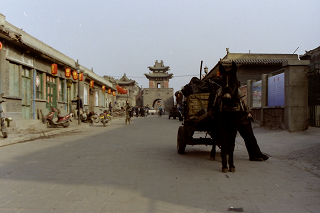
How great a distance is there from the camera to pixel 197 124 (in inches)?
224

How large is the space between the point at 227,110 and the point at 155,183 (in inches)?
68.4

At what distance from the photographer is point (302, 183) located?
4098 millimetres

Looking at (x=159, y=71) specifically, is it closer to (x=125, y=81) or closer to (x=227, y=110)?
(x=125, y=81)

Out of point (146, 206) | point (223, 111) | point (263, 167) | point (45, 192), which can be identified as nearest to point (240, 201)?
point (146, 206)

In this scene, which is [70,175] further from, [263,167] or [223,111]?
[263,167]

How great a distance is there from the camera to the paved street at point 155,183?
3182 millimetres

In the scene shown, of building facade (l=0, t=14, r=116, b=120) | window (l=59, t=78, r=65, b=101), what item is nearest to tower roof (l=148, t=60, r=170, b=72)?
building facade (l=0, t=14, r=116, b=120)

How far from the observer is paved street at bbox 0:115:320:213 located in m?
3.18

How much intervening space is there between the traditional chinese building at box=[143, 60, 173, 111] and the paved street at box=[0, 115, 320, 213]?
58.8m

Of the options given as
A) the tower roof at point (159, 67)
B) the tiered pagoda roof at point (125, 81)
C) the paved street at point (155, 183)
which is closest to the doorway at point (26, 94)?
the paved street at point (155, 183)

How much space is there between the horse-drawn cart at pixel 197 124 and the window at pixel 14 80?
361 inches

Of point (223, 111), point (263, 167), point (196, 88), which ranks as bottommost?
point (263, 167)

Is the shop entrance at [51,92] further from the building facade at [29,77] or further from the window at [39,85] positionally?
the window at [39,85]

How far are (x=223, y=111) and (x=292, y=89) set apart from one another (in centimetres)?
558
